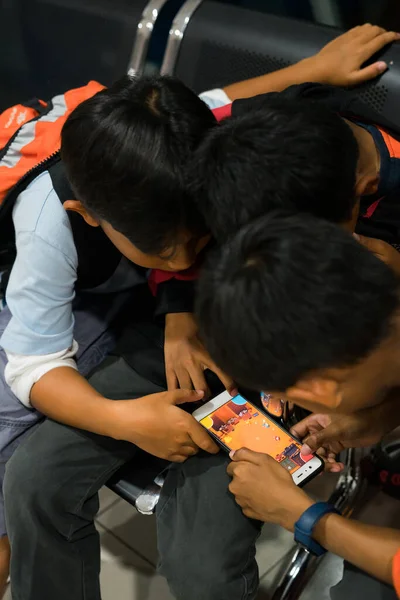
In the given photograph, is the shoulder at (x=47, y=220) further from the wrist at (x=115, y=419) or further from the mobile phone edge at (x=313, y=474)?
the mobile phone edge at (x=313, y=474)

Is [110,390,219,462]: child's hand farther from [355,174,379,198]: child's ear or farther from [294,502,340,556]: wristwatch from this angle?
[355,174,379,198]: child's ear

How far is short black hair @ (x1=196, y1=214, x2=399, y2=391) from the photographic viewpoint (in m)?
0.65

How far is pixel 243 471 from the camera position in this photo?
2.82ft

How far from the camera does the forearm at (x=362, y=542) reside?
765mm

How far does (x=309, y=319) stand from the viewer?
65cm

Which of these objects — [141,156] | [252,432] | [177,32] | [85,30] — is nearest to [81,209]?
[141,156]

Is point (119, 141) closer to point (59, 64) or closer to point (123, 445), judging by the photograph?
point (123, 445)

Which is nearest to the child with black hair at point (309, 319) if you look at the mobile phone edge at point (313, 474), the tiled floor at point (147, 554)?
the mobile phone edge at point (313, 474)

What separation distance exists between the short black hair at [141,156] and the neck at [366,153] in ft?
0.70

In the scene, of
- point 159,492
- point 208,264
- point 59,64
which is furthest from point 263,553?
point 59,64

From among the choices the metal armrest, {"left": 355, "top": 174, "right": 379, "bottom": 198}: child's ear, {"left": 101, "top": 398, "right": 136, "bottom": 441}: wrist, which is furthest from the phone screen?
the metal armrest

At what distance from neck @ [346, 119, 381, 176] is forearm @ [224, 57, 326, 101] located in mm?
202

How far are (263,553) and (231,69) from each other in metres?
0.96

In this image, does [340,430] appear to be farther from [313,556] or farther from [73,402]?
[73,402]
